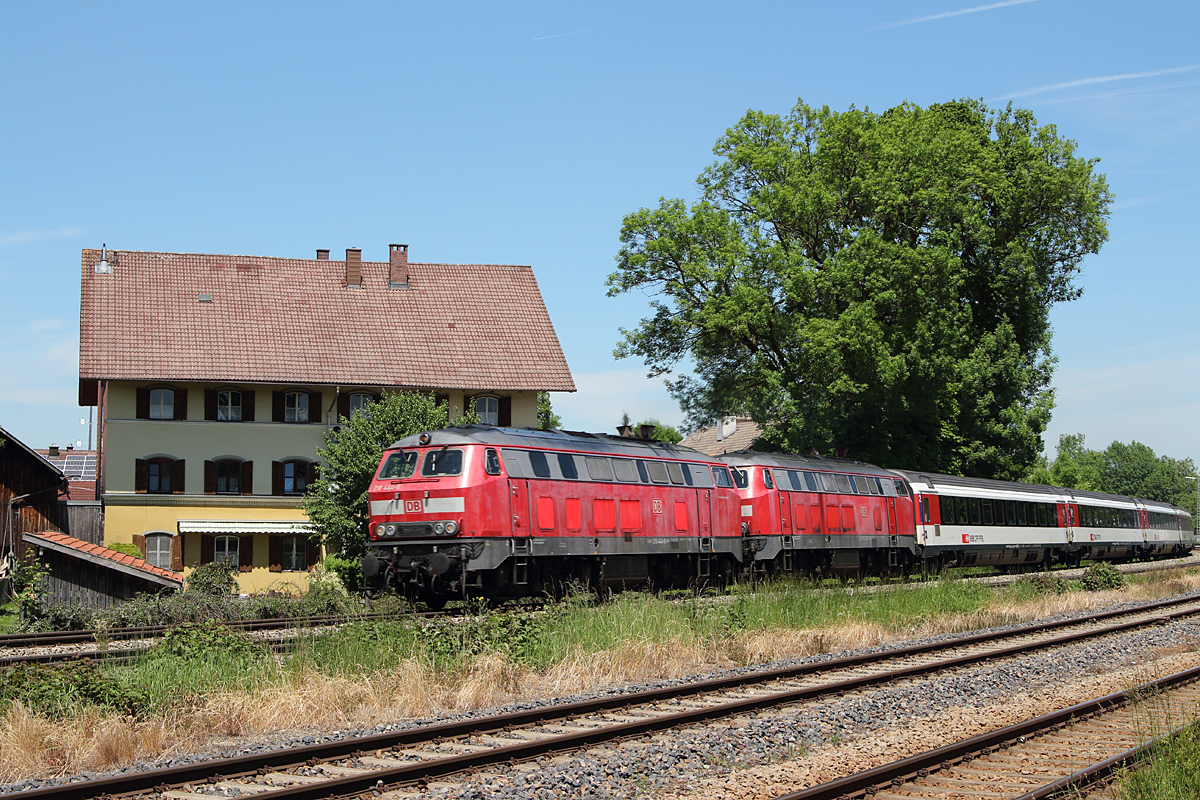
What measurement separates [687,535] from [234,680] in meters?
14.1

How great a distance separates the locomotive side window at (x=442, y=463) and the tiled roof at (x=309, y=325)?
65.0 feet

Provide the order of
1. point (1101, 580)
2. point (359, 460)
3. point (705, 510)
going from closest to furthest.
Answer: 1. point (705, 510)
2. point (1101, 580)
3. point (359, 460)

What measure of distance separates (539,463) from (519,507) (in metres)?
1.10

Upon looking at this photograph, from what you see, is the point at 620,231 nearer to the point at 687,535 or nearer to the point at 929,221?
the point at 929,221

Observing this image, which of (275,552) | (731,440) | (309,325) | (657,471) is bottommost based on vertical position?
(275,552)

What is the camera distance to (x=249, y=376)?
3812cm

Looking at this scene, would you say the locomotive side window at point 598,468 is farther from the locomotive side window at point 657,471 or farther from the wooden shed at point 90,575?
the wooden shed at point 90,575

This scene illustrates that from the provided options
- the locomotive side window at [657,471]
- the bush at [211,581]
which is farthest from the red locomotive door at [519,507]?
the bush at [211,581]

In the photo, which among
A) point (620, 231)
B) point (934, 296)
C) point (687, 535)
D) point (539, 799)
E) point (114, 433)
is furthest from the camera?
point (620, 231)

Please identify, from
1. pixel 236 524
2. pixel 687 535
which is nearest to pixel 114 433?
pixel 236 524

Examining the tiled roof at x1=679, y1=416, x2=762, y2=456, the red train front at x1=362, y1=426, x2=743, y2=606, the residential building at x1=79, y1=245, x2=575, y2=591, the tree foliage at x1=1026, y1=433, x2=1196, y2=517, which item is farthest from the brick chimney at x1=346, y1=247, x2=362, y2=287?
the tree foliage at x1=1026, y1=433, x2=1196, y2=517

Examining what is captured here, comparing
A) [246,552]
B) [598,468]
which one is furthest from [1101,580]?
[246,552]

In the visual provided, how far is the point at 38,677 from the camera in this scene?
34.3 feet

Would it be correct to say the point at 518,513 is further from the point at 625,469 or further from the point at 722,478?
the point at 722,478
